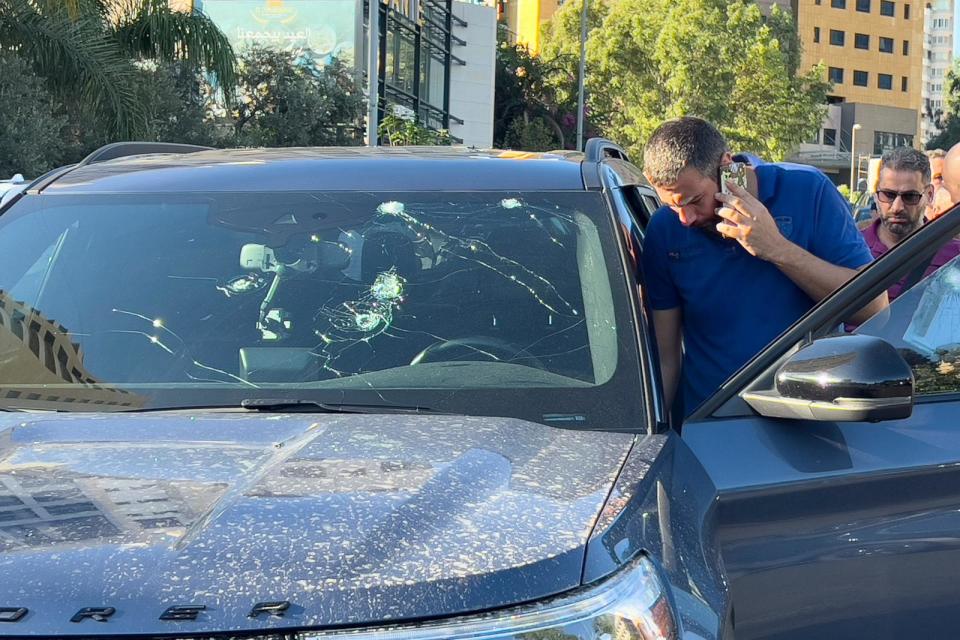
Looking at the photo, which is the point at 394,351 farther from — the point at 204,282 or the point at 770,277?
the point at 770,277

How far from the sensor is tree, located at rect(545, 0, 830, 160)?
148 ft

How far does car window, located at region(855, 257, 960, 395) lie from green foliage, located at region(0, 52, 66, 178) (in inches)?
619

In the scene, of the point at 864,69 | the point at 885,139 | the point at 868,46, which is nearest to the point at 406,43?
the point at 885,139

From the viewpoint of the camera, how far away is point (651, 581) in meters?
1.87

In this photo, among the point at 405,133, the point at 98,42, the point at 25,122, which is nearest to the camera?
the point at 98,42

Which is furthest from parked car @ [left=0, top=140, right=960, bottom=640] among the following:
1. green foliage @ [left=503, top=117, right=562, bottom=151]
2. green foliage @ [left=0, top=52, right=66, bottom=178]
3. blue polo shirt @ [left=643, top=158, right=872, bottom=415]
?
green foliage @ [left=503, top=117, right=562, bottom=151]

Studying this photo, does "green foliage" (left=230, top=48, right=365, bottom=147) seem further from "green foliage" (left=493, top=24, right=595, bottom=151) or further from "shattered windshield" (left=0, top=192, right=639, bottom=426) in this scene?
"shattered windshield" (left=0, top=192, right=639, bottom=426)

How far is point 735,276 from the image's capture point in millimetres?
3301

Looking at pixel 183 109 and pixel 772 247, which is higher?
pixel 772 247

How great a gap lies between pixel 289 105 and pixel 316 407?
26.2m

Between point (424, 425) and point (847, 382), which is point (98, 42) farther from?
point (847, 382)

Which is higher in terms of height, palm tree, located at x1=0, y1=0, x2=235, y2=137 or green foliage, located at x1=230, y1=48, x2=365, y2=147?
palm tree, located at x1=0, y1=0, x2=235, y2=137

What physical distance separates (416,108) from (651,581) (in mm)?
40290

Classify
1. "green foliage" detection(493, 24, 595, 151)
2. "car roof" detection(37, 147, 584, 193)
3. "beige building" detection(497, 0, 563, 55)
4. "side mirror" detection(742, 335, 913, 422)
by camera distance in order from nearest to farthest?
"side mirror" detection(742, 335, 913, 422) → "car roof" detection(37, 147, 584, 193) → "green foliage" detection(493, 24, 595, 151) → "beige building" detection(497, 0, 563, 55)
